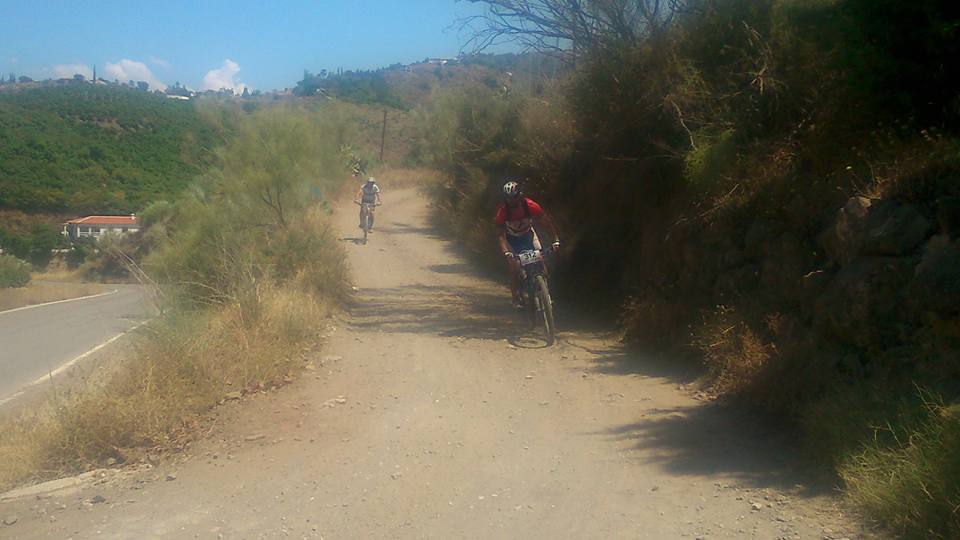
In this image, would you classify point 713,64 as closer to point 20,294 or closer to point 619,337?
point 619,337

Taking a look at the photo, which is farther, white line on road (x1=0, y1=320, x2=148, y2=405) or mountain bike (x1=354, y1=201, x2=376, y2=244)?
mountain bike (x1=354, y1=201, x2=376, y2=244)

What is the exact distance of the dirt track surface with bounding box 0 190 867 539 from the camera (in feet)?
17.3

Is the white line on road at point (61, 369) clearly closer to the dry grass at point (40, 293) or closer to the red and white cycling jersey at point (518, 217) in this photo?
the red and white cycling jersey at point (518, 217)

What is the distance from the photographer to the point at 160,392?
7.66m

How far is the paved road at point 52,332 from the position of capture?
15391 mm

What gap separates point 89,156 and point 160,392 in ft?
107

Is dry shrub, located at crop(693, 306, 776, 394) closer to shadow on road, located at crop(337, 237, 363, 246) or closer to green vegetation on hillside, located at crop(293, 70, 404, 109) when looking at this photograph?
shadow on road, located at crop(337, 237, 363, 246)

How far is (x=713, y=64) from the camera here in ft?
34.7

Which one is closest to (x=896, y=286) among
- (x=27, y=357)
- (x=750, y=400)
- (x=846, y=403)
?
(x=846, y=403)

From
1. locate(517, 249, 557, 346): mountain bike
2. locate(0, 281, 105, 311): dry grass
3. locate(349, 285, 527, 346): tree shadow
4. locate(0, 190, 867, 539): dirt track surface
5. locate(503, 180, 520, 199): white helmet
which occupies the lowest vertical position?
locate(0, 281, 105, 311): dry grass

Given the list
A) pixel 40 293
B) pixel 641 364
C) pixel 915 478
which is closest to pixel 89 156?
pixel 40 293

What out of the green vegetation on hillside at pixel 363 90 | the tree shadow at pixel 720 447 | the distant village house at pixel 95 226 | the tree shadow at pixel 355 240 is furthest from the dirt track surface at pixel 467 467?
the green vegetation on hillside at pixel 363 90

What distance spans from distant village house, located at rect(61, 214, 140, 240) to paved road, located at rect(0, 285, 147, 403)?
2748mm

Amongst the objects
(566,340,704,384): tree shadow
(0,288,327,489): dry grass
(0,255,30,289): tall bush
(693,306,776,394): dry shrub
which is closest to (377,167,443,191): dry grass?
(0,255,30,289): tall bush
